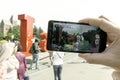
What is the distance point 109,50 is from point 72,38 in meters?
0.38

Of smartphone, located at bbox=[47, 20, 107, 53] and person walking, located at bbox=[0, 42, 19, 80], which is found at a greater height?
smartphone, located at bbox=[47, 20, 107, 53]

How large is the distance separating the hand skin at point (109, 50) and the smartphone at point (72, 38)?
16cm

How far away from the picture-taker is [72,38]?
251 cm

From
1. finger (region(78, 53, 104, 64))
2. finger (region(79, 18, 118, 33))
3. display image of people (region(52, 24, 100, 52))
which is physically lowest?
finger (region(78, 53, 104, 64))

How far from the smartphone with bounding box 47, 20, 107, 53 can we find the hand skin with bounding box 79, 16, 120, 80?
16cm

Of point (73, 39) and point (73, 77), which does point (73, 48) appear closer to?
point (73, 39)

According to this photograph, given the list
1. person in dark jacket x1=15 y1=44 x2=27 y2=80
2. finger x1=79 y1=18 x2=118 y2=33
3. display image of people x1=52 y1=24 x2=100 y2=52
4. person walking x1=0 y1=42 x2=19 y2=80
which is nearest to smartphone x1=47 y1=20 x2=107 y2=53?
display image of people x1=52 y1=24 x2=100 y2=52

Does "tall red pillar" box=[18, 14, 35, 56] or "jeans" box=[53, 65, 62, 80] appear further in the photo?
"tall red pillar" box=[18, 14, 35, 56]

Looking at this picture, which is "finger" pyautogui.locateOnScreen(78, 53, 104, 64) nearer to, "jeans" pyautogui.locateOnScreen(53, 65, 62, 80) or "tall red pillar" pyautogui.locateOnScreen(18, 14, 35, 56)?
"jeans" pyautogui.locateOnScreen(53, 65, 62, 80)

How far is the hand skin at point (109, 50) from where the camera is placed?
215 cm

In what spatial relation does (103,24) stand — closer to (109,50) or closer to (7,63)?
(109,50)

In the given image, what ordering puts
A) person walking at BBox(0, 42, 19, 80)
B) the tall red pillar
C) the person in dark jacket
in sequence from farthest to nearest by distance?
the tall red pillar < the person in dark jacket < person walking at BBox(0, 42, 19, 80)

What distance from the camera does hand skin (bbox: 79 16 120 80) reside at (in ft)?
7.06

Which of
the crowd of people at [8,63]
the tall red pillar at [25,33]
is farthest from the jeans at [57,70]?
the tall red pillar at [25,33]
